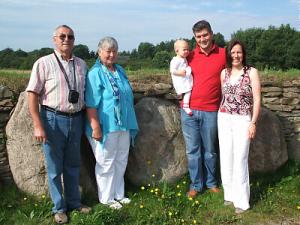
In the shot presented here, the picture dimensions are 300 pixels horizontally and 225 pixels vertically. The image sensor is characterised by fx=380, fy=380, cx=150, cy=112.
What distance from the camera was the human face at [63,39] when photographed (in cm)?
411

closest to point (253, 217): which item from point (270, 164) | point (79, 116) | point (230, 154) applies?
point (230, 154)

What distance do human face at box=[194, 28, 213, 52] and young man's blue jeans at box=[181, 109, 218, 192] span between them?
2.70 feet

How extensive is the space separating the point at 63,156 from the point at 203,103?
1833 millimetres

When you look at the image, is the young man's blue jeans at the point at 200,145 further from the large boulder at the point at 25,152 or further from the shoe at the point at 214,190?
the large boulder at the point at 25,152

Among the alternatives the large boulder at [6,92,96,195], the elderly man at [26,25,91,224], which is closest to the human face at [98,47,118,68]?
the elderly man at [26,25,91,224]

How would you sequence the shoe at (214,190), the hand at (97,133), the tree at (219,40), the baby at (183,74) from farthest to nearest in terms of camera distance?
the tree at (219,40)
the shoe at (214,190)
the baby at (183,74)
the hand at (97,133)

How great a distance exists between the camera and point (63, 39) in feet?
13.5

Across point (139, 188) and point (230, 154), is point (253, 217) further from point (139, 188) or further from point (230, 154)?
point (139, 188)

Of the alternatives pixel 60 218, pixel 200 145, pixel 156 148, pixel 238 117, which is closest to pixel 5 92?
pixel 60 218

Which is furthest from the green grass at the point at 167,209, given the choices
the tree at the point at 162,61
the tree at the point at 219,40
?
the tree at the point at 162,61

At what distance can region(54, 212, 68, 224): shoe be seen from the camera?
4285mm

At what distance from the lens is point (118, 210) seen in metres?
4.51

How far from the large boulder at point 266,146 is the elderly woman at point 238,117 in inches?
45.2

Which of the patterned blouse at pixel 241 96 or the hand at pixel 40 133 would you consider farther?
the patterned blouse at pixel 241 96
